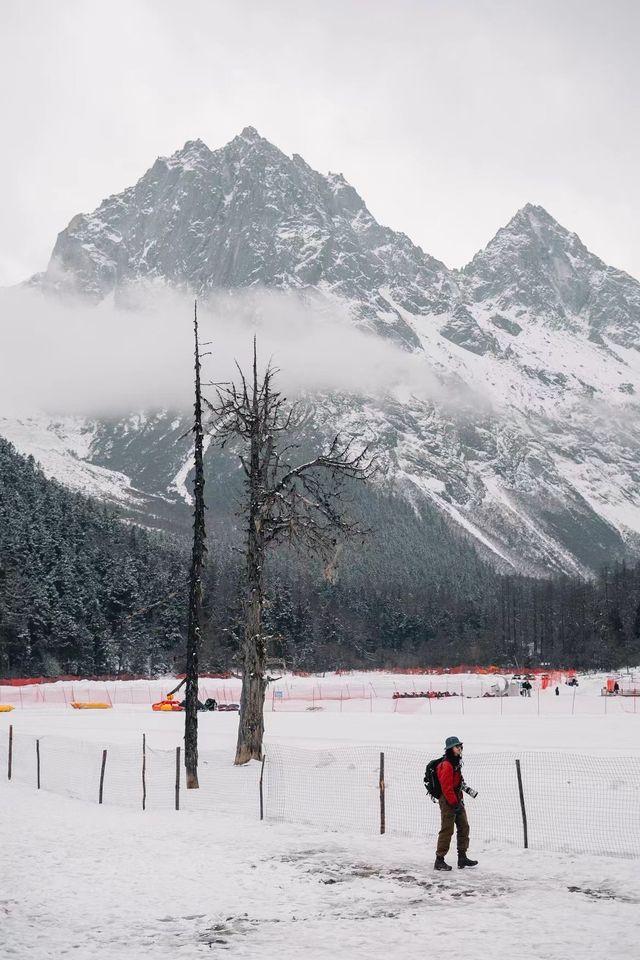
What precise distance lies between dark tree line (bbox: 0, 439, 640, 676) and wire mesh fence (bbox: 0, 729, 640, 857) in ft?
103

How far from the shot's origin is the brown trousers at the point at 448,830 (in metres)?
14.6

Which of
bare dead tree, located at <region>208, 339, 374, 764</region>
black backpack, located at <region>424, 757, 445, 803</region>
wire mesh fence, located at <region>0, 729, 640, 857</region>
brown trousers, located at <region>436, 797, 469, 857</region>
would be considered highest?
bare dead tree, located at <region>208, 339, 374, 764</region>

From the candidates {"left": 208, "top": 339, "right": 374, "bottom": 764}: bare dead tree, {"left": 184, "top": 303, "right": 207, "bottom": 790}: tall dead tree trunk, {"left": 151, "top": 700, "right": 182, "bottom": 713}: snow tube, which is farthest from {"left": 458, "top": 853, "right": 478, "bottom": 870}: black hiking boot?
{"left": 151, "top": 700, "right": 182, "bottom": 713}: snow tube

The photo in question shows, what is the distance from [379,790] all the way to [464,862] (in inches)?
269

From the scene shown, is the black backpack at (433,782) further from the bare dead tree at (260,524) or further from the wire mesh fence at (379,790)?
the bare dead tree at (260,524)

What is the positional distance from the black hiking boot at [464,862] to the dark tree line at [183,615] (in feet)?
151

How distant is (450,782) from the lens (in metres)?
14.7

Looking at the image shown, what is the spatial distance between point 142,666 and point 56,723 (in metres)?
61.0

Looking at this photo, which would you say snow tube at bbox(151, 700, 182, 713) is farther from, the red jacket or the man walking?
the red jacket

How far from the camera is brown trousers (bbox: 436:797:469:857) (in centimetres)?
1457

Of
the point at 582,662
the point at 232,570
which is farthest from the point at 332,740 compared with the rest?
the point at 232,570

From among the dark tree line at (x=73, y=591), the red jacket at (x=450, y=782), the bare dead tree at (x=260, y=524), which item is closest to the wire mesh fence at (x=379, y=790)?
the bare dead tree at (x=260, y=524)

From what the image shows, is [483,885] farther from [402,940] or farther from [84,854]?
[84,854]

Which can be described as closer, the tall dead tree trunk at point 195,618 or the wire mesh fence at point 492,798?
the wire mesh fence at point 492,798
